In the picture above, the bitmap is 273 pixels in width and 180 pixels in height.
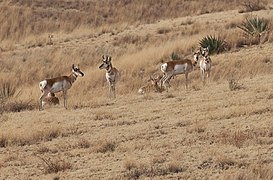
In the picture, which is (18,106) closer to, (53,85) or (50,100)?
(50,100)

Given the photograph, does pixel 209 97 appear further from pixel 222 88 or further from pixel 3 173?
pixel 3 173

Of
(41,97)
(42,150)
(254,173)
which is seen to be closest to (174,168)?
(254,173)

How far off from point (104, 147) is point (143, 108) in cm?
443

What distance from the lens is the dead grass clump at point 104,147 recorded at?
467 inches

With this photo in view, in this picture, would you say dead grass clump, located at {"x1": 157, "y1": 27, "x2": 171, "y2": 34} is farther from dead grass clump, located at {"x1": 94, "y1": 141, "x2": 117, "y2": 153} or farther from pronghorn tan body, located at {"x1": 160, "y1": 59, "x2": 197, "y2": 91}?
dead grass clump, located at {"x1": 94, "y1": 141, "x2": 117, "y2": 153}

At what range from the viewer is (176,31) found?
32406 millimetres

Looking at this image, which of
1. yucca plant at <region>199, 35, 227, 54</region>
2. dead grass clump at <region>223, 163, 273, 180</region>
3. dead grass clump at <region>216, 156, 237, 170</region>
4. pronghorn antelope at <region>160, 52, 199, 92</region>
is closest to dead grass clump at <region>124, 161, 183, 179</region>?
dead grass clump at <region>216, 156, 237, 170</region>

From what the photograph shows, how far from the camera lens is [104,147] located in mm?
11891

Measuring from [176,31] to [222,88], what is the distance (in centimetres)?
1459

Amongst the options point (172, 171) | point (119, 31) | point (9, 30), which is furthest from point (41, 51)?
point (172, 171)

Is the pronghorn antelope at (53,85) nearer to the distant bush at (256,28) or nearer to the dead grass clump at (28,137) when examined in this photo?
the dead grass clump at (28,137)

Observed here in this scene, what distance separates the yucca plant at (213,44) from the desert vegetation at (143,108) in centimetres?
6

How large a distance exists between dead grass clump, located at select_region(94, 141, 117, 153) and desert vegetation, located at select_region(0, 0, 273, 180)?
0.8 inches

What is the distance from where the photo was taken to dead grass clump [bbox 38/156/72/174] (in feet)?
34.8
